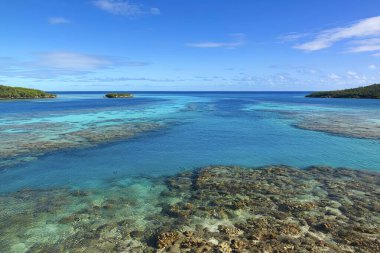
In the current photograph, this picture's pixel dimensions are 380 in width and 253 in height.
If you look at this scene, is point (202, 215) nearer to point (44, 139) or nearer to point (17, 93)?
point (44, 139)

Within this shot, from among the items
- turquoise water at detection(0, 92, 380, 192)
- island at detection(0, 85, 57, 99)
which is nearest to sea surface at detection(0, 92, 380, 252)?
turquoise water at detection(0, 92, 380, 192)

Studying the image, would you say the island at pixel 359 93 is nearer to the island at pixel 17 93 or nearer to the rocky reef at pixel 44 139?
the rocky reef at pixel 44 139

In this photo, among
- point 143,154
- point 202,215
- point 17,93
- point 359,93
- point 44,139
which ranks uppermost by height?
point 359,93

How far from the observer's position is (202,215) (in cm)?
1384

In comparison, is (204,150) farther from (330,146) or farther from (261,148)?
(330,146)

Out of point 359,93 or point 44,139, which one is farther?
point 359,93

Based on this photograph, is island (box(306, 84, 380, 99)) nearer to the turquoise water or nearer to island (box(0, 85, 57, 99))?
the turquoise water

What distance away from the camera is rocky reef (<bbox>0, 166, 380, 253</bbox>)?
11.4m

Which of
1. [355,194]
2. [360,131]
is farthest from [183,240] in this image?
[360,131]

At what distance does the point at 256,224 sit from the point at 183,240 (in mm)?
3252

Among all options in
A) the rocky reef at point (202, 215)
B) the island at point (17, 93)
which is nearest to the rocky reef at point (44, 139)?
the rocky reef at point (202, 215)

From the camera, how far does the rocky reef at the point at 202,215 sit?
1135 cm

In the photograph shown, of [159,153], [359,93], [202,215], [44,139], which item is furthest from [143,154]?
[359,93]

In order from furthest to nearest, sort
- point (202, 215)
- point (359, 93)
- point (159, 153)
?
point (359, 93) → point (159, 153) → point (202, 215)
